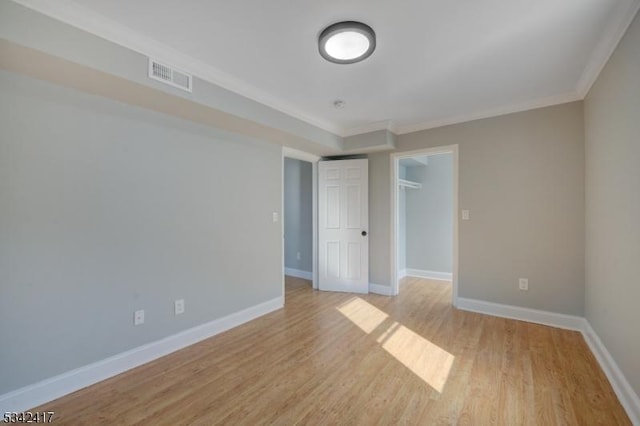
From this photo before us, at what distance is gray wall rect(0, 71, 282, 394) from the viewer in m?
1.87

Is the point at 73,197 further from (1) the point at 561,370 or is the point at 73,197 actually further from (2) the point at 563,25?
(1) the point at 561,370

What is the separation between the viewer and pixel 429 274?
555cm

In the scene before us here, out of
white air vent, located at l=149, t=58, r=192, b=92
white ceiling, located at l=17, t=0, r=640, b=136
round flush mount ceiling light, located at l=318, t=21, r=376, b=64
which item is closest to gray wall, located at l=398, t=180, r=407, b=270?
white ceiling, located at l=17, t=0, r=640, b=136

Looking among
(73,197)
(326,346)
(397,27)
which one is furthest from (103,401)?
(397,27)

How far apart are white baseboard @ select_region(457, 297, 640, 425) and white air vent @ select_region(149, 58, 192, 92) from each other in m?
3.76

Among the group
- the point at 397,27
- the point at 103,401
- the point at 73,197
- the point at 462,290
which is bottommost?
the point at 103,401

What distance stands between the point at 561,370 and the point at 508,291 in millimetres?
1210

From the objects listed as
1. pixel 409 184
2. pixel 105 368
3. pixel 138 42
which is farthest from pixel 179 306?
pixel 409 184

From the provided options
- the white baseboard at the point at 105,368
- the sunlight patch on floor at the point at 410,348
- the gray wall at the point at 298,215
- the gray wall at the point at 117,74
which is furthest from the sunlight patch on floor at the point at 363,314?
the gray wall at the point at 117,74

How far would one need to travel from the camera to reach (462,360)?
2459 mm

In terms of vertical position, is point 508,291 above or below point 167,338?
above

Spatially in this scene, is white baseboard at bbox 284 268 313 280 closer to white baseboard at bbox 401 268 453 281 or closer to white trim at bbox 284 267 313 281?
white trim at bbox 284 267 313 281

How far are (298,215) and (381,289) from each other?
2253 millimetres

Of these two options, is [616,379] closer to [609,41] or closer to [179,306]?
[609,41]
